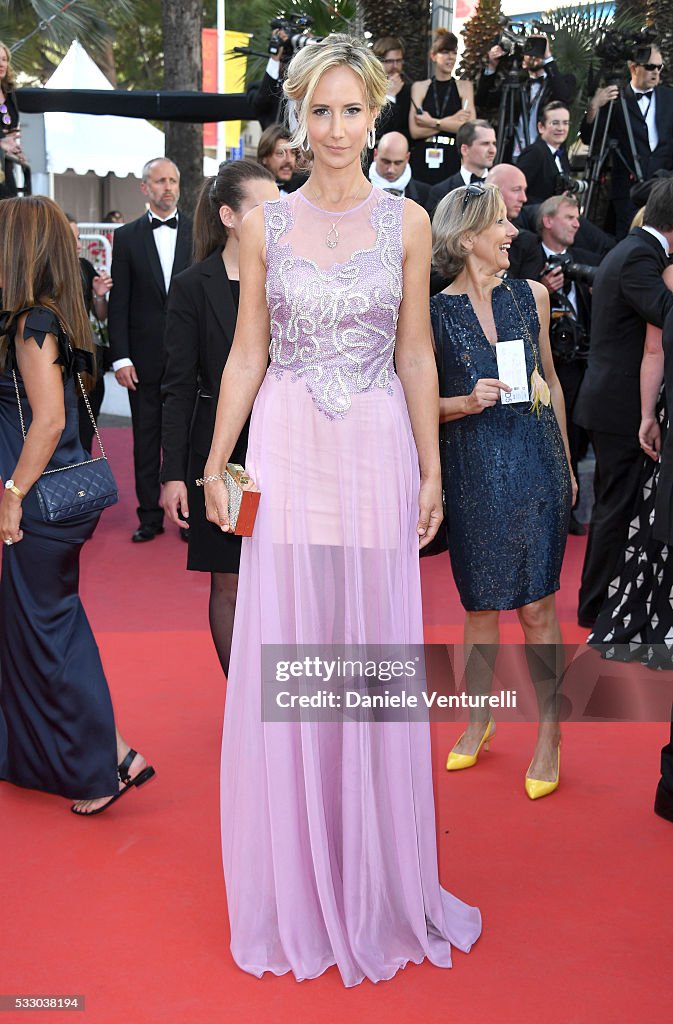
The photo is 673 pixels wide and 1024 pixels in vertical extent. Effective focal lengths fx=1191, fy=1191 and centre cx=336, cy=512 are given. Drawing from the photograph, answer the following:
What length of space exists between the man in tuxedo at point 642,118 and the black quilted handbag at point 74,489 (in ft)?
20.1

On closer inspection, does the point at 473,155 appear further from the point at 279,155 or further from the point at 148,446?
the point at 148,446

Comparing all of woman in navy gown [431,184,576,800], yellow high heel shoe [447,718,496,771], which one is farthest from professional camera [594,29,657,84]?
yellow high heel shoe [447,718,496,771]

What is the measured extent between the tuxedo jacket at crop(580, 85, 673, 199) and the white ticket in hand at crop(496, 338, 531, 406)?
539 cm

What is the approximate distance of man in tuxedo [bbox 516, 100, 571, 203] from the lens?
830 centimetres

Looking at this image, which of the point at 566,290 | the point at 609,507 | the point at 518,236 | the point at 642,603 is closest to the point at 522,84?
the point at 566,290

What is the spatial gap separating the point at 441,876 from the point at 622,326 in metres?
2.71

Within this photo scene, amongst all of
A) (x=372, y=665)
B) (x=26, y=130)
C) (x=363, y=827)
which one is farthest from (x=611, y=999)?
(x=26, y=130)

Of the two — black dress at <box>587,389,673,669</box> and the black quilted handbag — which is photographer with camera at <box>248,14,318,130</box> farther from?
the black quilted handbag

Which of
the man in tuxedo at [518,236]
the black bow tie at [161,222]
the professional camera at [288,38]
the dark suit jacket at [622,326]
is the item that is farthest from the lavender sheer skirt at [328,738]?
the professional camera at [288,38]

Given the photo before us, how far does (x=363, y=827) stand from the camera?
2.80 meters

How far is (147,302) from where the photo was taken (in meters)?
7.09

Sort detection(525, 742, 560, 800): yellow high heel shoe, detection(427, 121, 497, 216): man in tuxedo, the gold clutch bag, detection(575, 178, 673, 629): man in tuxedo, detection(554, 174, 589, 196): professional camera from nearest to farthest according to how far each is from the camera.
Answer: the gold clutch bag
detection(525, 742, 560, 800): yellow high heel shoe
detection(575, 178, 673, 629): man in tuxedo
detection(427, 121, 497, 216): man in tuxedo
detection(554, 174, 589, 196): professional camera

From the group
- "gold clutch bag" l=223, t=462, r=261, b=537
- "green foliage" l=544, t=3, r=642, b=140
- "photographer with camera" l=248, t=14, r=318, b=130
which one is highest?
"green foliage" l=544, t=3, r=642, b=140

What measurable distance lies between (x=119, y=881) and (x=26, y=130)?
1496 centimetres
